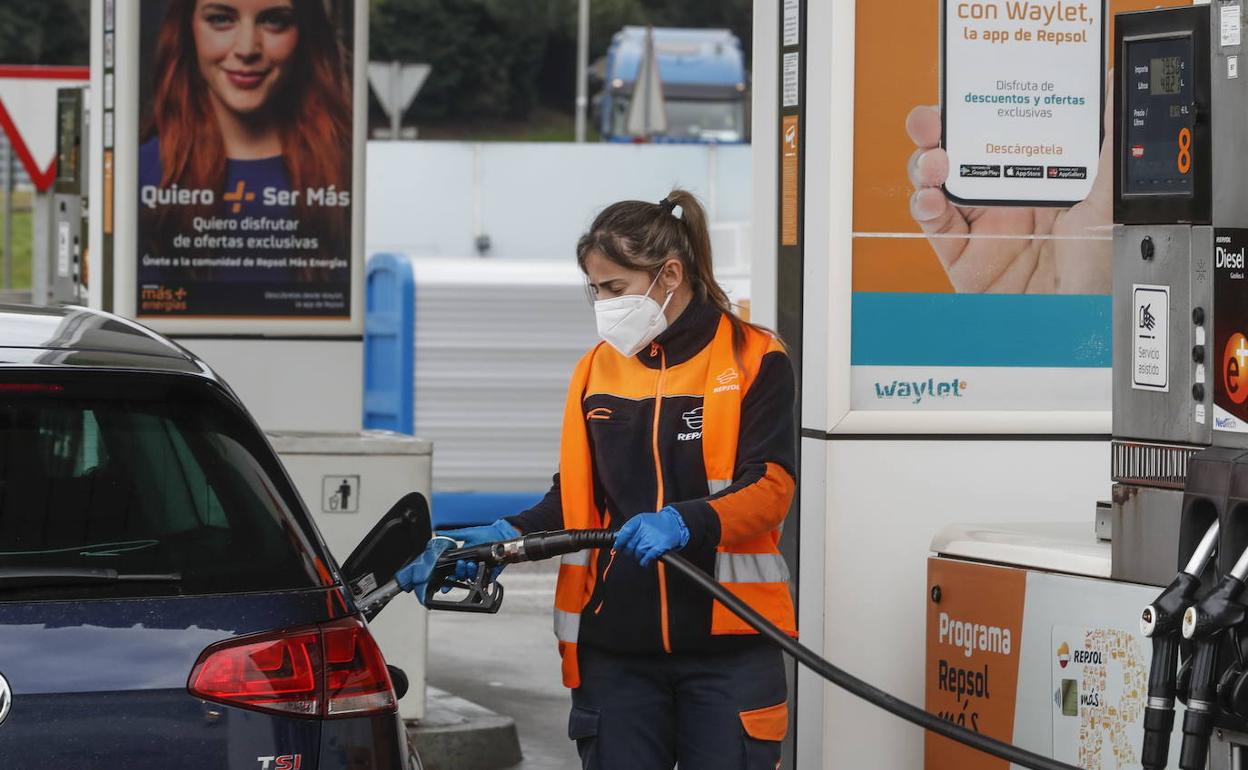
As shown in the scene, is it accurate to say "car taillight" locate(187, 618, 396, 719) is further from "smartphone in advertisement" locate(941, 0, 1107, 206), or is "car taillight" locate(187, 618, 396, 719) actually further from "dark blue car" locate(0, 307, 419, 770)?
"smartphone in advertisement" locate(941, 0, 1107, 206)

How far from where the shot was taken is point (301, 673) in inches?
129

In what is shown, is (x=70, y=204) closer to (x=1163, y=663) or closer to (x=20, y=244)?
(x=1163, y=663)

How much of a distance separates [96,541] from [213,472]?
272 mm

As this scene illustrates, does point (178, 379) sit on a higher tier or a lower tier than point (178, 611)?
higher

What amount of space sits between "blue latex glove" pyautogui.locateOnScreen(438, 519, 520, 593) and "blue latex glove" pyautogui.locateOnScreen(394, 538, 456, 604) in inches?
1.7

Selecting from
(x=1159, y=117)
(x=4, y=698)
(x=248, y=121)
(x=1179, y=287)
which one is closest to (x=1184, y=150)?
(x=1159, y=117)

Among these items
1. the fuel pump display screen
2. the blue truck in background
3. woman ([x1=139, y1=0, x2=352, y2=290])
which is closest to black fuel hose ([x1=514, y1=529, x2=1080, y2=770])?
the fuel pump display screen

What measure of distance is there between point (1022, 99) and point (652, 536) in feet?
7.32

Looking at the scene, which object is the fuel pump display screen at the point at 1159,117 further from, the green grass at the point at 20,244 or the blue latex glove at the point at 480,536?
the green grass at the point at 20,244

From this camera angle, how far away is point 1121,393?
4.13 meters

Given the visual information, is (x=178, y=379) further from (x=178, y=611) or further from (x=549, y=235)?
(x=549, y=235)

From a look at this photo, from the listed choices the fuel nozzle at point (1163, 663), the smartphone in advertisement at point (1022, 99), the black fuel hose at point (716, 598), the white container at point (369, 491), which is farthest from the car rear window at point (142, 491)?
the white container at point (369, 491)

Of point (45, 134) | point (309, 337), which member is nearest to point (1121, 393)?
point (309, 337)

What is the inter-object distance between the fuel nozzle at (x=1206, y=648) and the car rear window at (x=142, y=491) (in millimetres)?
1462
